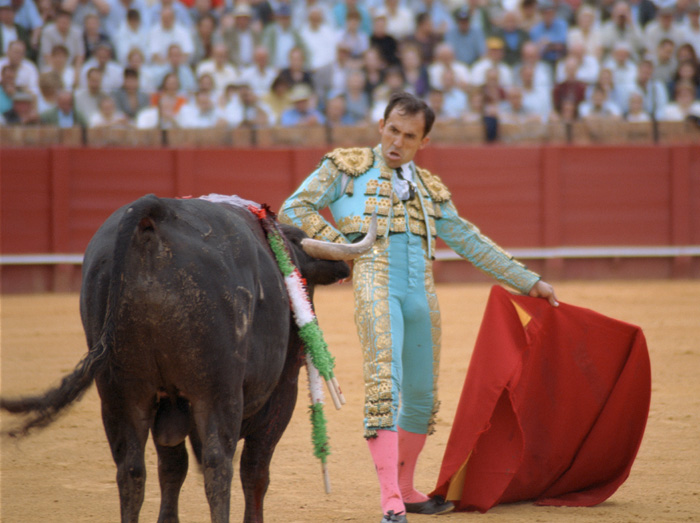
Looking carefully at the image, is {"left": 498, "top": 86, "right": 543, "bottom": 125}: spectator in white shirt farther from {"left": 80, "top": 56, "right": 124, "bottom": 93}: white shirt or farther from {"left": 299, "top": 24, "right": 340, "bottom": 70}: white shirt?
{"left": 80, "top": 56, "right": 124, "bottom": 93}: white shirt

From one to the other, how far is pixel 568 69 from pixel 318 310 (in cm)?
373

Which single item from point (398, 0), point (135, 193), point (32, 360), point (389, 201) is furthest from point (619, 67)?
point (389, 201)

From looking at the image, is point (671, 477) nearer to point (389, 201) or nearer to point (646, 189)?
point (389, 201)

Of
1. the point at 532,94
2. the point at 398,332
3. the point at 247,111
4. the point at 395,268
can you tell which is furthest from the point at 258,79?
the point at 398,332

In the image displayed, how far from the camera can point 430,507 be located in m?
3.17

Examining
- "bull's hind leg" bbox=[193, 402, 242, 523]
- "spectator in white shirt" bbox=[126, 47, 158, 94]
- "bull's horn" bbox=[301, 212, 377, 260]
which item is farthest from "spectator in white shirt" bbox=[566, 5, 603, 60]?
"bull's hind leg" bbox=[193, 402, 242, 523]

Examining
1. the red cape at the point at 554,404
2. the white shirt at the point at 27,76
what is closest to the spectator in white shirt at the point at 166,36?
the white shirt at the point at 27,76

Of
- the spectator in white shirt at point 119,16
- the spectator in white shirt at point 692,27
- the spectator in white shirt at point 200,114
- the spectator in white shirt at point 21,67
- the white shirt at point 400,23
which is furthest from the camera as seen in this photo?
the spectator in white shirt at point 692,27

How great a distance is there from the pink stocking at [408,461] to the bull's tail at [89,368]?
1.30m

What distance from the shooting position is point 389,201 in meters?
3.03

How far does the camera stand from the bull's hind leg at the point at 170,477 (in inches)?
105

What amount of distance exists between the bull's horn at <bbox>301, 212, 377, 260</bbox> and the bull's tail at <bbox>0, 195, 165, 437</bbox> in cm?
75

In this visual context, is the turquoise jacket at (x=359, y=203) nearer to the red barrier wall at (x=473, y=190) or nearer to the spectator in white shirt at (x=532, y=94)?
the red barrier wall at (x=473, y=190)

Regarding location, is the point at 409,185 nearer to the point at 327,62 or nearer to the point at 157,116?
the point at 157,116
